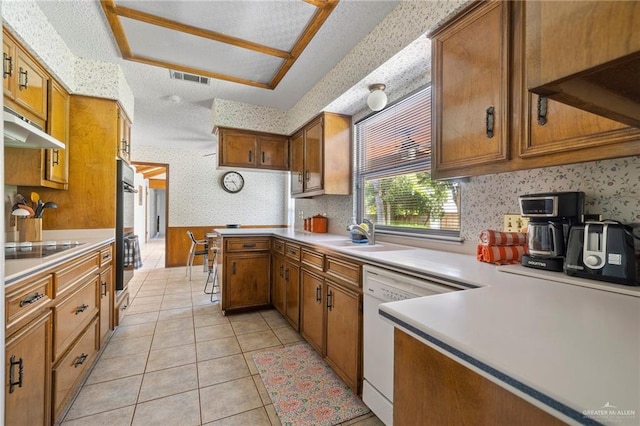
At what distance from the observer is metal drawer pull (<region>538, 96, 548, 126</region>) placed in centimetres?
112

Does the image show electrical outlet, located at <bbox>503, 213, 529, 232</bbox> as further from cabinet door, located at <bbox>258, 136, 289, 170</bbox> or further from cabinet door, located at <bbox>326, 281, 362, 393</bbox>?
cabinet door, located at <bbox>258, 136, 289, 170</bbox>

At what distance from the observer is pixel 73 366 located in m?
1.64

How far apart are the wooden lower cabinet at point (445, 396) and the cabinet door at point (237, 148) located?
3.15 m

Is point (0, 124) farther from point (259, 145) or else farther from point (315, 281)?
point (259, 145)

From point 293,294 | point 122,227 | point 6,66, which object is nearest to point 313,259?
point 293,294

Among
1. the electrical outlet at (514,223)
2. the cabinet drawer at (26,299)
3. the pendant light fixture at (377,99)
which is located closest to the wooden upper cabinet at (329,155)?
the pendant light fixture at (377,99)

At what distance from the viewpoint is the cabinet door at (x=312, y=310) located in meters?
2.13

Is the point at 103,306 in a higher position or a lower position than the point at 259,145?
lower

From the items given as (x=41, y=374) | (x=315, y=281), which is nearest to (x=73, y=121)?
(x=41, y=374)

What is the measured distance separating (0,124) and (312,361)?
2128 mm

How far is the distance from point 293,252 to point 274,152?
5.39ft

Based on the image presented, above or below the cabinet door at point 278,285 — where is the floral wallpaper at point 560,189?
above

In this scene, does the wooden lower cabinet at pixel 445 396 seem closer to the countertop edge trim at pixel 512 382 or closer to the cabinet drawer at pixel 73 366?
the countertop edge trim at pixel 512 382

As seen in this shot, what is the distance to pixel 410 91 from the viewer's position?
2225mm
